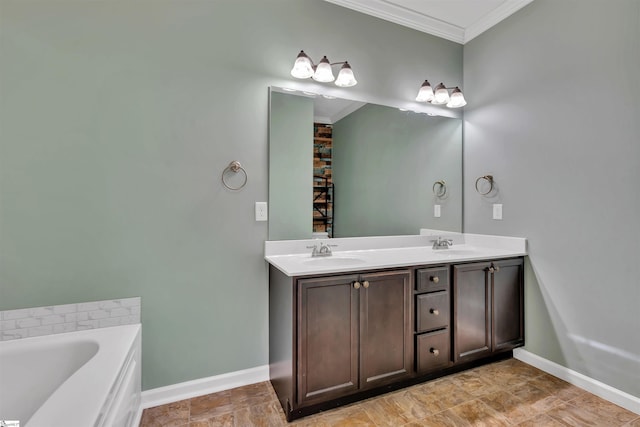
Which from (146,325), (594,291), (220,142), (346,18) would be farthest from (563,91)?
(146,325)

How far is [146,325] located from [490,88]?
3.19m

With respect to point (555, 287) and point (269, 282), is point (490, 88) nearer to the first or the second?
point (555, 287)

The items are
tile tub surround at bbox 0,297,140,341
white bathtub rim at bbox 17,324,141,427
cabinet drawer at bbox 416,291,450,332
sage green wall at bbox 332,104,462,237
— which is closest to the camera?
white bathtub rim at bbox 17,324,141,427

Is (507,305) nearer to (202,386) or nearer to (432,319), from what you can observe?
(432,319)

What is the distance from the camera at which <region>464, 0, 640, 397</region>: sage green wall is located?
1.81 metres

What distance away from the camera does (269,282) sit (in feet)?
6.90

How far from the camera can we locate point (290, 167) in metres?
2.16

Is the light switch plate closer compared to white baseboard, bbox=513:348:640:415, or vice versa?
white baseboard, bbox=513:348:640:415

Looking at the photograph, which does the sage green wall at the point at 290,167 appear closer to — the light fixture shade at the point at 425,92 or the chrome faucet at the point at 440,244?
the light fixture shade at the point at 425,92

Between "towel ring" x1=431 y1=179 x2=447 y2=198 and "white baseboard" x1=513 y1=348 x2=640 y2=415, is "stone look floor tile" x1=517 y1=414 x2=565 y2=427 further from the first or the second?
"towel ring" x1=431 y1=179 x2=447 y2=198

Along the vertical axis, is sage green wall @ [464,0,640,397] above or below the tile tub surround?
above

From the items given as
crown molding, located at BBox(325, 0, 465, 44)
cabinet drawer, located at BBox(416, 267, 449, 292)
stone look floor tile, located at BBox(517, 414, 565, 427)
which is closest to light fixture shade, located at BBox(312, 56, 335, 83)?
crown molding, located at BBox(325, 0, 465, 44)

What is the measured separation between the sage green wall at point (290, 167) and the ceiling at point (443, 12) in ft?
3.05

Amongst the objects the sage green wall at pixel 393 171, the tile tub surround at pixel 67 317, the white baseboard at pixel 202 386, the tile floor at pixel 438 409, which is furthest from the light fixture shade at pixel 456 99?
the tile tub surround at pixel 67 317
